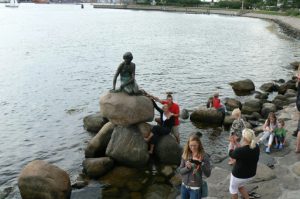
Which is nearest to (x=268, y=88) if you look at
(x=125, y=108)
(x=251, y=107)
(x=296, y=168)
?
(x=251, y=107)

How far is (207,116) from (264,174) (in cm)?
906

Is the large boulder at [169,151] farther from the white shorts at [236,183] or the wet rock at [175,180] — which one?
the white shorts at [236,183]

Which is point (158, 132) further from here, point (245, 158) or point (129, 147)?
point (245, 158)

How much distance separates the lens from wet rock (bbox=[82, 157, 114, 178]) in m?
15.3

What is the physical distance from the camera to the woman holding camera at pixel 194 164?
884 centimetres

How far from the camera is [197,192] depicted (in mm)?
9242

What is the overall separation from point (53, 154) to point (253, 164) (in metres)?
11.5

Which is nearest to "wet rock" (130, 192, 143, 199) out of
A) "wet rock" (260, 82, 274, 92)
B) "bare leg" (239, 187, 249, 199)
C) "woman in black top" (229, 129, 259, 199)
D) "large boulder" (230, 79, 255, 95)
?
"bare leg" (239, 187, 249, 199)

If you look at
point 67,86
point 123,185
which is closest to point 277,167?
point 123,185

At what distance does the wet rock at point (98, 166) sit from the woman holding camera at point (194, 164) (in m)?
6.73

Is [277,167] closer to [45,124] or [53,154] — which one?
[53,154]

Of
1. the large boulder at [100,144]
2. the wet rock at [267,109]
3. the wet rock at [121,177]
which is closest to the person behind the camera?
the wet rock at [121,177]

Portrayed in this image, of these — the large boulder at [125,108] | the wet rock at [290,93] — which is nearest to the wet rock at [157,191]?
the large boulder at [125,108]

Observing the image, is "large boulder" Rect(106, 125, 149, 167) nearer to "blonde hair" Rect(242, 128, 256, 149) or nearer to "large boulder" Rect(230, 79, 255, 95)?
"blonde hair" Rect(242, 128, 256, 149)
